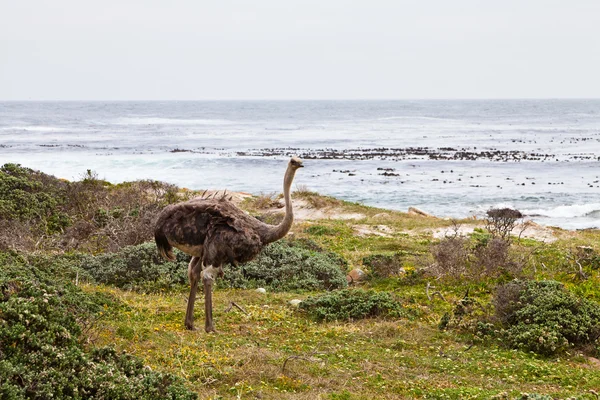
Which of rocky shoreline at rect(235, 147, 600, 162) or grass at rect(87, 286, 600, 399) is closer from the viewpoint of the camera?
grass at rect(87, 286, 600, 399)

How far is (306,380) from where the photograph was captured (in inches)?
288

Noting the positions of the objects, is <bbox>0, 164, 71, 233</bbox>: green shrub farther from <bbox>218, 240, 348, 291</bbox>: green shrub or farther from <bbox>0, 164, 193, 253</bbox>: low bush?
<bbox>218, 240, 348, 291</bbox>: green shrub

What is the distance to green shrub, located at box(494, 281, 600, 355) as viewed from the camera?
29.7 feet

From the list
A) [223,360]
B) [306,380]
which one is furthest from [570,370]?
[223,360]

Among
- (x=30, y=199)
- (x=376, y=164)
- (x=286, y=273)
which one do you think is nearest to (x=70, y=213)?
(x=30, y=199)

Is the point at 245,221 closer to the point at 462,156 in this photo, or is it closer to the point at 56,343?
the point at 56,343

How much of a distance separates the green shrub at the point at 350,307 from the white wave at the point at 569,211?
73.0 feet

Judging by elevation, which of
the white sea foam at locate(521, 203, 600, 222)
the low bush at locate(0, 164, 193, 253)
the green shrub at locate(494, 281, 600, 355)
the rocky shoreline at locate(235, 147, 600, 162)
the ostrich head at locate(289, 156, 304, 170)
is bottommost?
the white sea foam at locate(521, 203, 600, 222)

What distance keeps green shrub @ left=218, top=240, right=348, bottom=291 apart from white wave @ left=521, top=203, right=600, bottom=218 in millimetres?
20002

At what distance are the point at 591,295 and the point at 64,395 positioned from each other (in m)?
9.39

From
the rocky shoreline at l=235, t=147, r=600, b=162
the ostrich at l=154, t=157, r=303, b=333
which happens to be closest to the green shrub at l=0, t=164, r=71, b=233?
the ostrich at l=154, t=157, r=303, b=333

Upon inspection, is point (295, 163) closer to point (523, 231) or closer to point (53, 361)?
point (53, 361)

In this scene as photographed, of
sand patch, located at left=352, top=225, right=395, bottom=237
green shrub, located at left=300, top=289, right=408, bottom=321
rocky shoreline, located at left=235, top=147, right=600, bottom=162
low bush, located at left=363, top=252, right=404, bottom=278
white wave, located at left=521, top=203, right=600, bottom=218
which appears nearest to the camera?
green shrub, located at left=300, top=289, right=408, bottom=321

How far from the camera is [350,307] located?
35.3ft
